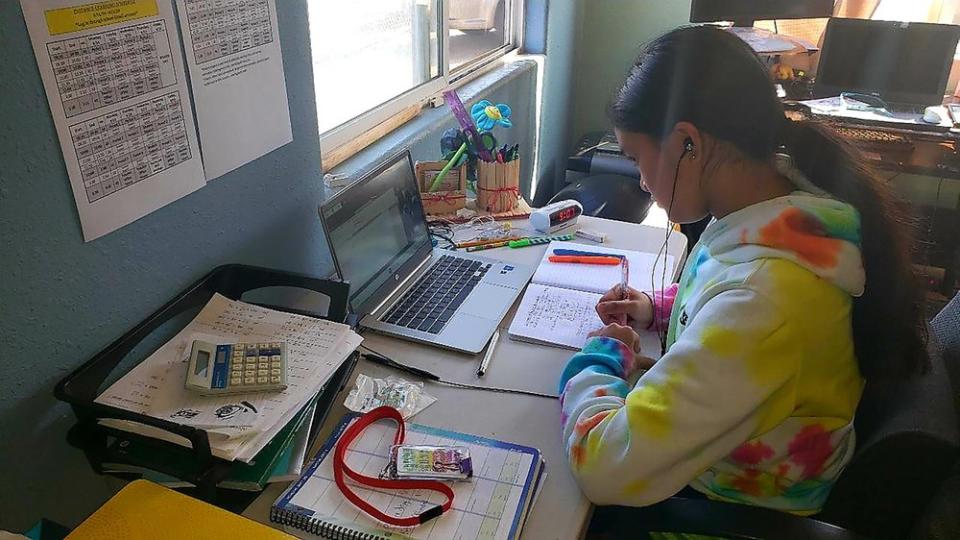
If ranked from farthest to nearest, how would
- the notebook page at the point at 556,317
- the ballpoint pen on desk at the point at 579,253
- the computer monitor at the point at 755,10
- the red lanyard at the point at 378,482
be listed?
the computer monitor at the point at 755,10
the ballpoint pen on desk at the point at 579,253
the notebook page at the point at 556,317
the red lanyard at the point at 378,482

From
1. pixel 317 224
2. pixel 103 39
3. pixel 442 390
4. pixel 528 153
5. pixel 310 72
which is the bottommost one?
pixel 528 153

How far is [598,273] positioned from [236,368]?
2.51 feet

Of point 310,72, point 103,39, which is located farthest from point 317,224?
point 103,39

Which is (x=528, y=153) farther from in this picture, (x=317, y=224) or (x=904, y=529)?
Result: (x=904, y=529)

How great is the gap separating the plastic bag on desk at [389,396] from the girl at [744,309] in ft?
0.69

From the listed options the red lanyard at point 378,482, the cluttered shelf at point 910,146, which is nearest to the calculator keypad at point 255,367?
the red lanyard at point 378,482

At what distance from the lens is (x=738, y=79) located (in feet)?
3.03

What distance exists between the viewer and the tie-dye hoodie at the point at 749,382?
823mm

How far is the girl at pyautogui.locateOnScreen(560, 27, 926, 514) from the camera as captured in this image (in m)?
0.83

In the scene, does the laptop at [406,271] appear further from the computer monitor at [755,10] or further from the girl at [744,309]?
the computer monitor at [755,10]

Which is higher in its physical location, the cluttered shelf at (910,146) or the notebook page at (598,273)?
the notebook page at (598,273)

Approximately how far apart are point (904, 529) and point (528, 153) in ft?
6.84

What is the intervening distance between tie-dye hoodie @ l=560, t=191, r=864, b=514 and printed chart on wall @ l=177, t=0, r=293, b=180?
2.00 feet

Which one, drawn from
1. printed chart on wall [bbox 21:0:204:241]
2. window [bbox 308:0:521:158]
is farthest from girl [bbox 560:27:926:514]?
window [bbox 308:0:521:158]
